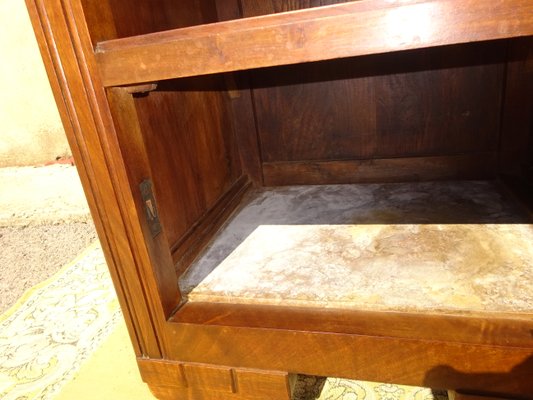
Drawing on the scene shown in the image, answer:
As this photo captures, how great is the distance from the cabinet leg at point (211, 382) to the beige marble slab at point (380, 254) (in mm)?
147

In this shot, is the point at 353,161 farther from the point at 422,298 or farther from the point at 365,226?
the point at 422,298

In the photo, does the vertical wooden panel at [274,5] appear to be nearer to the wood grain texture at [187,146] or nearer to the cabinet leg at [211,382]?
the wood grain texture at [187,146]

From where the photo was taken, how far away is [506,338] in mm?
651

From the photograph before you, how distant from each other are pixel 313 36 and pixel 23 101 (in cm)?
311

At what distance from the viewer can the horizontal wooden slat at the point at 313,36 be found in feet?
1.69

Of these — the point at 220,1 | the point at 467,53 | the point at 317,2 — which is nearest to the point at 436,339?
the point at 467,53

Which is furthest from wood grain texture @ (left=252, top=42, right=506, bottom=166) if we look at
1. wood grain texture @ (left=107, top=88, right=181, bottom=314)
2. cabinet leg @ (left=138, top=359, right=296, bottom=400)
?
cabinet leg @ (left=138, top=359, right=296, bottom=400)

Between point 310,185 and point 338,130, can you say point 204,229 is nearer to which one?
point 310,185

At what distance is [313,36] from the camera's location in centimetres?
56

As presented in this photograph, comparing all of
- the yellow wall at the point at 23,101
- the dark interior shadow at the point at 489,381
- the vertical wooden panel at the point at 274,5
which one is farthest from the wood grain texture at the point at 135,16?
the yellow wall at the point at 23,101

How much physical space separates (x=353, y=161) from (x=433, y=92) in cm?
37

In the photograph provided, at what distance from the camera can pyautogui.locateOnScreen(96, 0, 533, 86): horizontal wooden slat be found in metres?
0.51

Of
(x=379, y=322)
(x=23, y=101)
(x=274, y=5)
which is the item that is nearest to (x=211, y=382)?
(x=379, y=322)

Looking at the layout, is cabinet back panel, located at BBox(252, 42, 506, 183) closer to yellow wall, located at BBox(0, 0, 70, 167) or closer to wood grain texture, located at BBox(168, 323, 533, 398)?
wood grain texture, located at BBox(168, 323, 533, 398)
